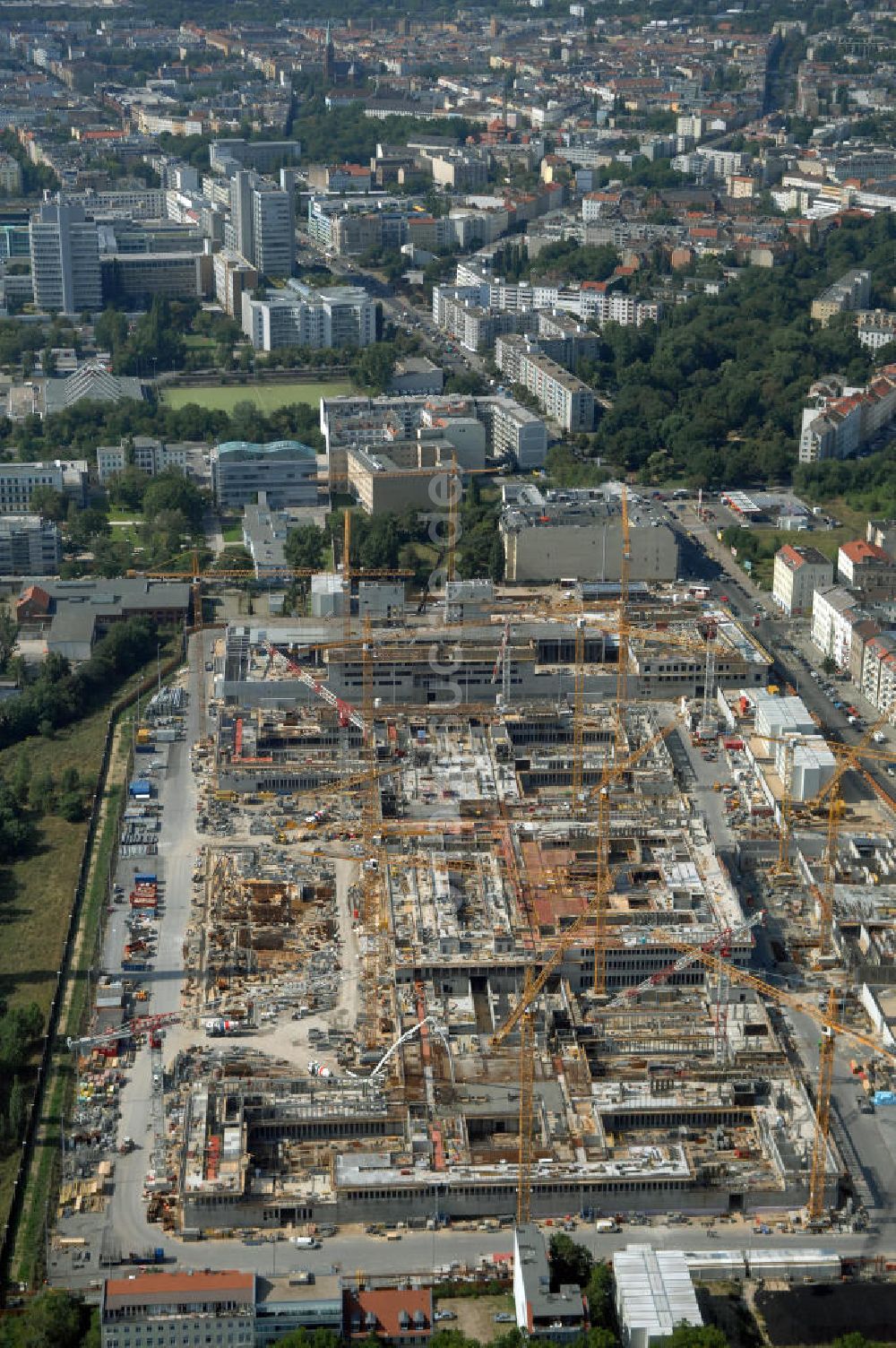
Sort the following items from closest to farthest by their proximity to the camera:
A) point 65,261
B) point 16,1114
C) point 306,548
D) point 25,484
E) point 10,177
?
point 16,1114, point 306,548, point 25,484, point 65,261, point 10,177

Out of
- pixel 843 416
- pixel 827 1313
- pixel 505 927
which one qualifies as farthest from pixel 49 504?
pixel 827 1313

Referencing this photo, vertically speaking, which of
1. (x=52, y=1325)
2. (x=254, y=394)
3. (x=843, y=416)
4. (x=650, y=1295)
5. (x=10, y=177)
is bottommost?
(x=254, y=394)

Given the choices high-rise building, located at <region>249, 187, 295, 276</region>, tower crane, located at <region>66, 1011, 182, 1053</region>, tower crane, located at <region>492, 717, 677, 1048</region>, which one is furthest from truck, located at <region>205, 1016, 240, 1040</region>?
high-rise building, located at <region>249, 187, 295, 276</region>

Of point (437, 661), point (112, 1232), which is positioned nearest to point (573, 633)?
point (437, 661)

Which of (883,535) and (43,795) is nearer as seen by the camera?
(43,795)

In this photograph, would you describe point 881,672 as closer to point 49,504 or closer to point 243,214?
point 49,504

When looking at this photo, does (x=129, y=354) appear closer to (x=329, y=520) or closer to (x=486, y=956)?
(x=329, y=520)
